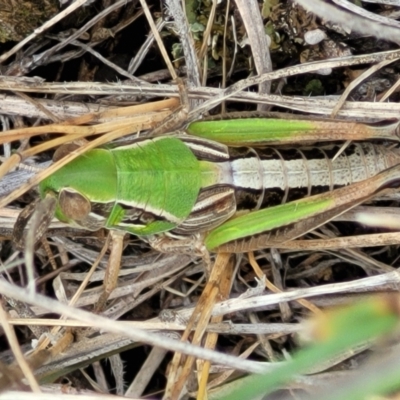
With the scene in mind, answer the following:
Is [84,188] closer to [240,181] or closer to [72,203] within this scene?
[72,203]

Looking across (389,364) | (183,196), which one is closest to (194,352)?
(389,364)

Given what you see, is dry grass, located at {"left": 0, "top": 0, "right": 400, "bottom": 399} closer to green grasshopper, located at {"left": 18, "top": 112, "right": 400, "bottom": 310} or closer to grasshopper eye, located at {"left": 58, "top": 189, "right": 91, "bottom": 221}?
green grasshopper, located at {"left": 18, "top": 112, "right": 400, "bottom": 310}

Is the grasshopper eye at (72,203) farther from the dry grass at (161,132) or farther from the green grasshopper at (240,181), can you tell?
the dry grass at (161,132)

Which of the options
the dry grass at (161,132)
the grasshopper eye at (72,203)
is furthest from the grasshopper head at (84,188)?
the dry grass at (161,132)

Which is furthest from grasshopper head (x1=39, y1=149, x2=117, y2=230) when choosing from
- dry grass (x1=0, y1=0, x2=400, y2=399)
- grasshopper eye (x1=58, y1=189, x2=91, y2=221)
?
dry grass (x1=0, y1=0, x2=400, y2=399)

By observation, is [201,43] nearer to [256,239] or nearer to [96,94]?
[96,94]
